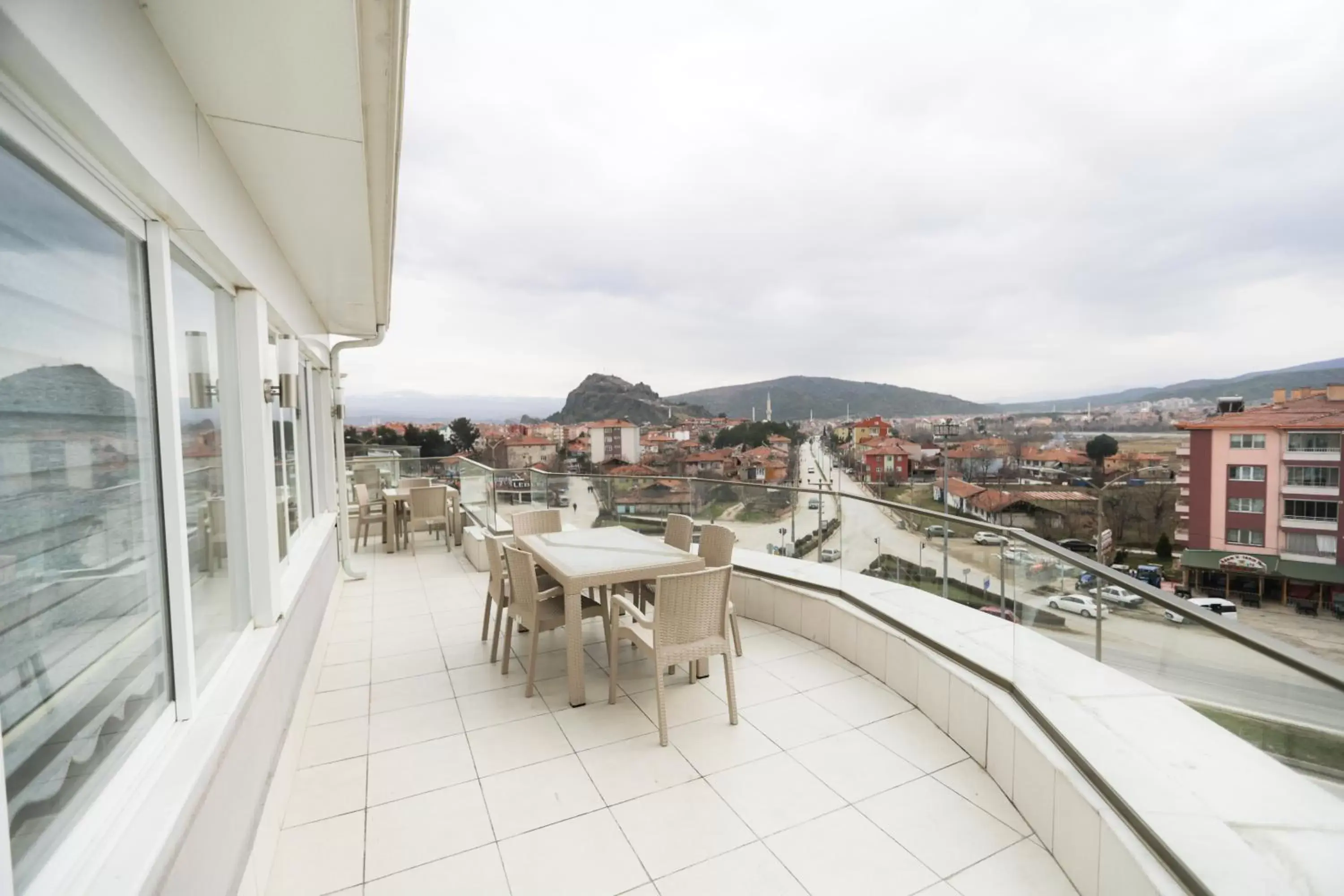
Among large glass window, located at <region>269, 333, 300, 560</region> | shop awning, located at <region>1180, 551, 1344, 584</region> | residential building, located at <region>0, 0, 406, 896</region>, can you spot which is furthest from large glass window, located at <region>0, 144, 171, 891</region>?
shop awning, located at <region>1180, 551, 1344, 584</region>

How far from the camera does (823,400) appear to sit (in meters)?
21.3

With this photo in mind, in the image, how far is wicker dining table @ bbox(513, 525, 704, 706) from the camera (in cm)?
329

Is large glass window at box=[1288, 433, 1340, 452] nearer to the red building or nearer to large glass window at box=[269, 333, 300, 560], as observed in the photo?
the red building

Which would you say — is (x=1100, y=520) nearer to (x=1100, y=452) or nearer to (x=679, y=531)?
(x=679, y=531)

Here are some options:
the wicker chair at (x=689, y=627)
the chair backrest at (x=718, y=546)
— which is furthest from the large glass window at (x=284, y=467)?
the chair backrest at (x=718, y=546)

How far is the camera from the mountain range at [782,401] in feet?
Answer: 24.9

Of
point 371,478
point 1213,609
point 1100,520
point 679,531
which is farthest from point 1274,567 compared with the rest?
point 371,478

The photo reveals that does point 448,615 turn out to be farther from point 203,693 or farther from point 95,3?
point 95,3

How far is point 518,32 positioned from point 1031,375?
31022mm

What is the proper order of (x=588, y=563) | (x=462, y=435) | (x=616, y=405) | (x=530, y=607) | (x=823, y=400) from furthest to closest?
(x=616, y=405) → (x=823, y=400) → (x=462, y=435) → (x=588, y=563) → (x=530, y=607)

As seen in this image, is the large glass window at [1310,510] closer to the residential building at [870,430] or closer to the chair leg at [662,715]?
the residential building at [870,430]

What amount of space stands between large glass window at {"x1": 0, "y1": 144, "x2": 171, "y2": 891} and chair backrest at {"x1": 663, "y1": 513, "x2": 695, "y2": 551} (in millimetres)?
3323

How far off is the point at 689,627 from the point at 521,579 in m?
1.15

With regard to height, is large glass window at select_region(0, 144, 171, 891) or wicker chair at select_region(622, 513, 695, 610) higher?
large glass window at select_region(0, 144, 171, 891)
